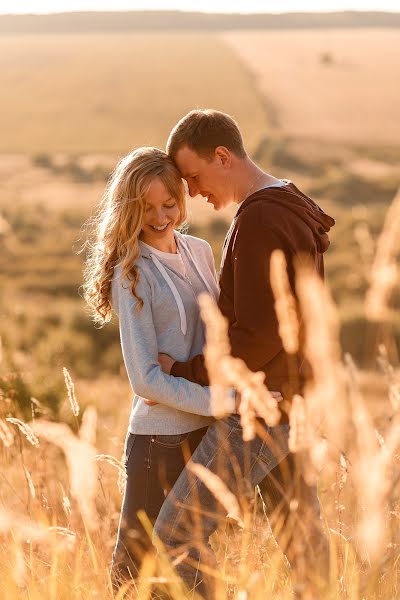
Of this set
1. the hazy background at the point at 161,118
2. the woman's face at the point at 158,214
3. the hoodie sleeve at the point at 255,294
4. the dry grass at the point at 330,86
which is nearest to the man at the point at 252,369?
the hoodie sleeve at the point at 255,294

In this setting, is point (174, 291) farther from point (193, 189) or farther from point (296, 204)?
point (296, 204)

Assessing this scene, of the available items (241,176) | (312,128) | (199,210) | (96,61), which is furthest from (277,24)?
(241,176)

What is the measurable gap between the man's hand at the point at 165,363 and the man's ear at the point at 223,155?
71cm

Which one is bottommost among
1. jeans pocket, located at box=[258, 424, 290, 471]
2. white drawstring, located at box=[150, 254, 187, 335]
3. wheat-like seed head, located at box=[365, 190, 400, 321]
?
jeans pocket, located at box=[258, 424, 290, 471]

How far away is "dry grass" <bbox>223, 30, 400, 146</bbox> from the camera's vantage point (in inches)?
2537

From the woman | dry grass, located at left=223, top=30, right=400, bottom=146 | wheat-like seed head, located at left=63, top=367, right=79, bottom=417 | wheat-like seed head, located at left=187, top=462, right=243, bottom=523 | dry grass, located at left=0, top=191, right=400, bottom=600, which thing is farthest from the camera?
dry grass, located at left=223, top=30, right=400, bottom=146

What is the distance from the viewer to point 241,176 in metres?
3.19

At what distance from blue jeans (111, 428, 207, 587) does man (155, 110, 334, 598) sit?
14 cm

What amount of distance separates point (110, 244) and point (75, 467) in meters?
1.08

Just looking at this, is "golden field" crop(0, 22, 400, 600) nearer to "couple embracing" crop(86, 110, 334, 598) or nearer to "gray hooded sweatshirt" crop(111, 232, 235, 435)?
"couple embracing" crop(86, 110, 334, 598)

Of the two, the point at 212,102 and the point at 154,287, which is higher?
the point at 154,287

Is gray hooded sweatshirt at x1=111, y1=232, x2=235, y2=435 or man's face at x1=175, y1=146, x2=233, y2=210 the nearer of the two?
gray hooded sweatshirt at x1=111, y1=232, x2=235, y2=435

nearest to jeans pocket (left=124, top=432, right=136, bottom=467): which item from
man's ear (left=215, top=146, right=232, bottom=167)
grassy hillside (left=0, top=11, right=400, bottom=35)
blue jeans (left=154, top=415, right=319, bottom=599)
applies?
blue jeans (left=154, top=415, right=319, bottom=599)

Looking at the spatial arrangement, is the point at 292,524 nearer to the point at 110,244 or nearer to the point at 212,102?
the point at 110,244
